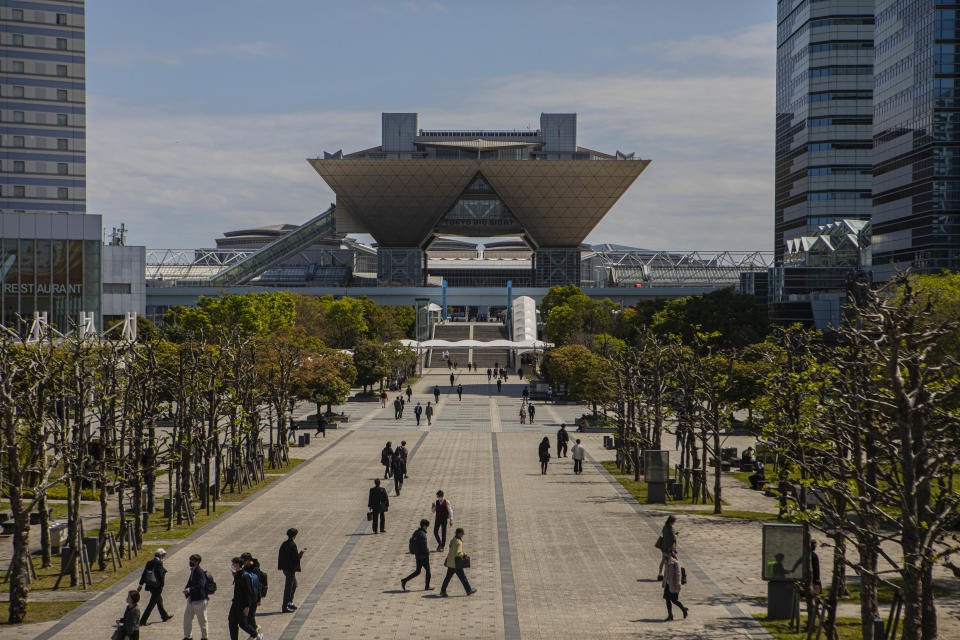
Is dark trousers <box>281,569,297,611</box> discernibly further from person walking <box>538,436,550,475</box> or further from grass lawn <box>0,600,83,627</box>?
person walking <box>538,436,550,475</box>

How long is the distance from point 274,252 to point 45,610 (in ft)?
426

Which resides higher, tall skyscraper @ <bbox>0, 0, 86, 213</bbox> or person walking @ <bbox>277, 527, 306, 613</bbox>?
tall skyscraper @ <bbox>0, 0, 86, 213</bbox>

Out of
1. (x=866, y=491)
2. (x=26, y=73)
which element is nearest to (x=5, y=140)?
(x=26, y=73)

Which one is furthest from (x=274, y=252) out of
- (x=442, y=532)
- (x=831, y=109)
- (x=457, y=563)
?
(x=457, y=563)

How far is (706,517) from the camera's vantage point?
96.8 feet

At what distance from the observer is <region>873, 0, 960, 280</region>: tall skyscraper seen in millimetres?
77938

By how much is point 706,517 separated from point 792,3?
384 ft

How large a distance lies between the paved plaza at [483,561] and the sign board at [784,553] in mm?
1043

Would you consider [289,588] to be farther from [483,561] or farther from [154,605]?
[483,561]

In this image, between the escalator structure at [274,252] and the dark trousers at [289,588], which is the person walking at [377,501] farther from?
the escalator structure at [274,252]

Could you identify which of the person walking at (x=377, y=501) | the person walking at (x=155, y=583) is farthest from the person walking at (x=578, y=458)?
the person walking at (x=155, y=583)

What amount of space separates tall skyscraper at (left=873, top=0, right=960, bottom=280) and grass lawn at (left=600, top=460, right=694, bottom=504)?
4657cm

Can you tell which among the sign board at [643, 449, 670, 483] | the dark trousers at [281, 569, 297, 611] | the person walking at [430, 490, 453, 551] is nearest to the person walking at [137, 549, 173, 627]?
the dark trousers at [281, 569, 297, 611]

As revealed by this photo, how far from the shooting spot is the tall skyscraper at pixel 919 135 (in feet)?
256
